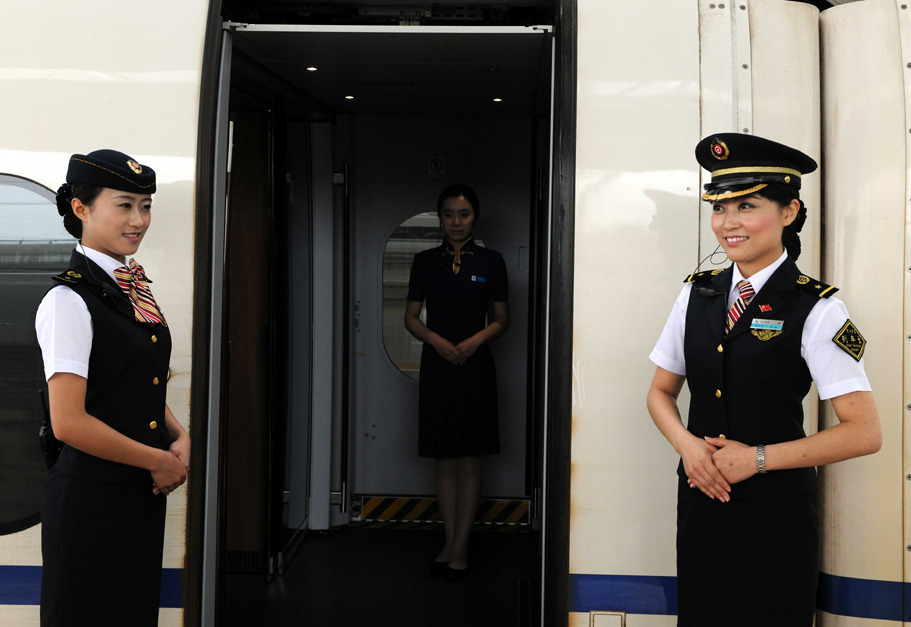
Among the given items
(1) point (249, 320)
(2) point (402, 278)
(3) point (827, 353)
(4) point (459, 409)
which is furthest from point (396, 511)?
(3) point (827, 353)

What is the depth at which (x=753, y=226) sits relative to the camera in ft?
6.04

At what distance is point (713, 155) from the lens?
191 centimetres

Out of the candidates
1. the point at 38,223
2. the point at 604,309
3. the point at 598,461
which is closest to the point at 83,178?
the point at 38,223

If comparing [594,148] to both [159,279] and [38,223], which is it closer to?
[159,279]

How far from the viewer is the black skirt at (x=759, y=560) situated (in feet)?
6.10

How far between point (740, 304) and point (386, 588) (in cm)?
266

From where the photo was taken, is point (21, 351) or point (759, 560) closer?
point (759, 560)

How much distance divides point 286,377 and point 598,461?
2354mm

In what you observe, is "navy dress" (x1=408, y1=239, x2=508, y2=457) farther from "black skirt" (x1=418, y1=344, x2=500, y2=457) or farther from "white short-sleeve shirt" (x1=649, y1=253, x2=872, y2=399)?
"white short-sleeve shirt" (x1=649, y1=253, x2=872, y2=399)

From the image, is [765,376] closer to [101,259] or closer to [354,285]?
[101,259]

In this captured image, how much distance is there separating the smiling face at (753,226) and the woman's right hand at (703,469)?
452 mm

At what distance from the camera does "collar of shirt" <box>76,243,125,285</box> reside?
202 cm

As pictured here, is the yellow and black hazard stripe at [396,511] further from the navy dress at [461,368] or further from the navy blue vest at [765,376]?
the navy blue vest at [765,376]

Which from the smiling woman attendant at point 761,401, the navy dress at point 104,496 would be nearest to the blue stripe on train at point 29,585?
the navy dress at point 104,496
